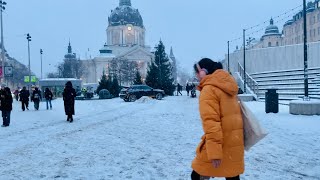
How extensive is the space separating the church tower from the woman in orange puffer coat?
11332 cm

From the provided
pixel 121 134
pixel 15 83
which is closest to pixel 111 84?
pixel 121 134

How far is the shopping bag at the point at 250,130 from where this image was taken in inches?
158

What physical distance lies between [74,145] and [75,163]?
2455 mm

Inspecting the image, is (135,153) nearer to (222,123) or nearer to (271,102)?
(222,123)

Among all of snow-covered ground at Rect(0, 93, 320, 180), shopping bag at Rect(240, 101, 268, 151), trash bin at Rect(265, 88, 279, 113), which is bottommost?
snow-covered ground at Rect(0, 93, 320, 180)

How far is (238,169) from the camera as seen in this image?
3.88 meters

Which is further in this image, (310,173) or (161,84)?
(161,84)

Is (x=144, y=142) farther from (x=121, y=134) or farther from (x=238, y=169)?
(x=238, y=169)

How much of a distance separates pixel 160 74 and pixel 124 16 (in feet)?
217

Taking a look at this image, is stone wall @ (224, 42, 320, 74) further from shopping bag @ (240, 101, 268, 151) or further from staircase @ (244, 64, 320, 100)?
shopping bag @ (240, 101, 268, 151)

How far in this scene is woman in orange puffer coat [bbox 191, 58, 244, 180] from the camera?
12.1 feet

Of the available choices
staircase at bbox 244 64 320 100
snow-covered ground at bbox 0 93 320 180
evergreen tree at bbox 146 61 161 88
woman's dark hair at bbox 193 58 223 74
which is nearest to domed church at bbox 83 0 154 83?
evergreen tree at bbox 146 61 161 88

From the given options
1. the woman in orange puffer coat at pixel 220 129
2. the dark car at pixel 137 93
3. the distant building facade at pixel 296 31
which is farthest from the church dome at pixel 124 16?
the woman in orange puffer coat at pixel 220 129

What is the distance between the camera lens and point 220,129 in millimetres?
3721
